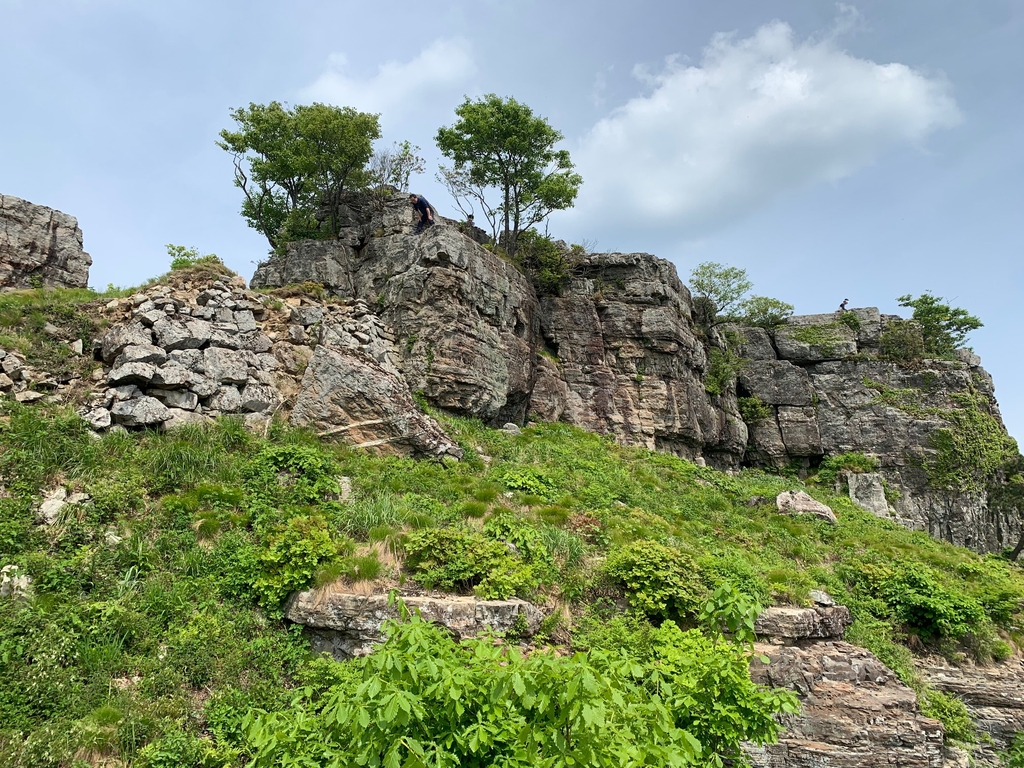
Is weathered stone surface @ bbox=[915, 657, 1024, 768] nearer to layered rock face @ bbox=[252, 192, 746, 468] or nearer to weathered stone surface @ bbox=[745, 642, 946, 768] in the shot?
weathered stone surface @ bbox=[745, 642, 946, 768]

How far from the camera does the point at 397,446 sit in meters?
13.9

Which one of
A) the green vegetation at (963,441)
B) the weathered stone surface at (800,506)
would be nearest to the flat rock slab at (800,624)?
the weathered stone surface at (800,506)

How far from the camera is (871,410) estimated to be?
28.1m

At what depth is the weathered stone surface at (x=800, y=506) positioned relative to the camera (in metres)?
16.0

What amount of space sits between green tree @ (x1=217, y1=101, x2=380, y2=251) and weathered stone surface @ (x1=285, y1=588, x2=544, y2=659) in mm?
18267

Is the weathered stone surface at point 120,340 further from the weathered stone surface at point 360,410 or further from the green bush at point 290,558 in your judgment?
the green bush at point 290,558

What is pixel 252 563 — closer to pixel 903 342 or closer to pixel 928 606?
pixel 928 606

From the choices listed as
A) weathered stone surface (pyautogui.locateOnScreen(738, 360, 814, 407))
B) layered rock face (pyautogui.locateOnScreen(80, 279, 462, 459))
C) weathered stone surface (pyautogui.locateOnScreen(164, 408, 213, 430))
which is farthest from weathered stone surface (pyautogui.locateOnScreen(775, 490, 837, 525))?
weathered stone surface (pyautogui.locateOnScreen(164, 408, 213, 430))

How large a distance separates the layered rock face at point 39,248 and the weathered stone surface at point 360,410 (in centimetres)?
889

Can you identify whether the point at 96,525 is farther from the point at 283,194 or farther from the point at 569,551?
the point at 283,194

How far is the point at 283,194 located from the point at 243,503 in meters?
19.9

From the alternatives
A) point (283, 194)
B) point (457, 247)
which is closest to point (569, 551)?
point (457, 247)

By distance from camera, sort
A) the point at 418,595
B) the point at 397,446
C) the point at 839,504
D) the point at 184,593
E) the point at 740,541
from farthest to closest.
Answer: the point at 839,504 → the point at 397,446 → the point at 740,541 → the point at 418,595 → the point at 184,593

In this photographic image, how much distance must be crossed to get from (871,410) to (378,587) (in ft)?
96.8
